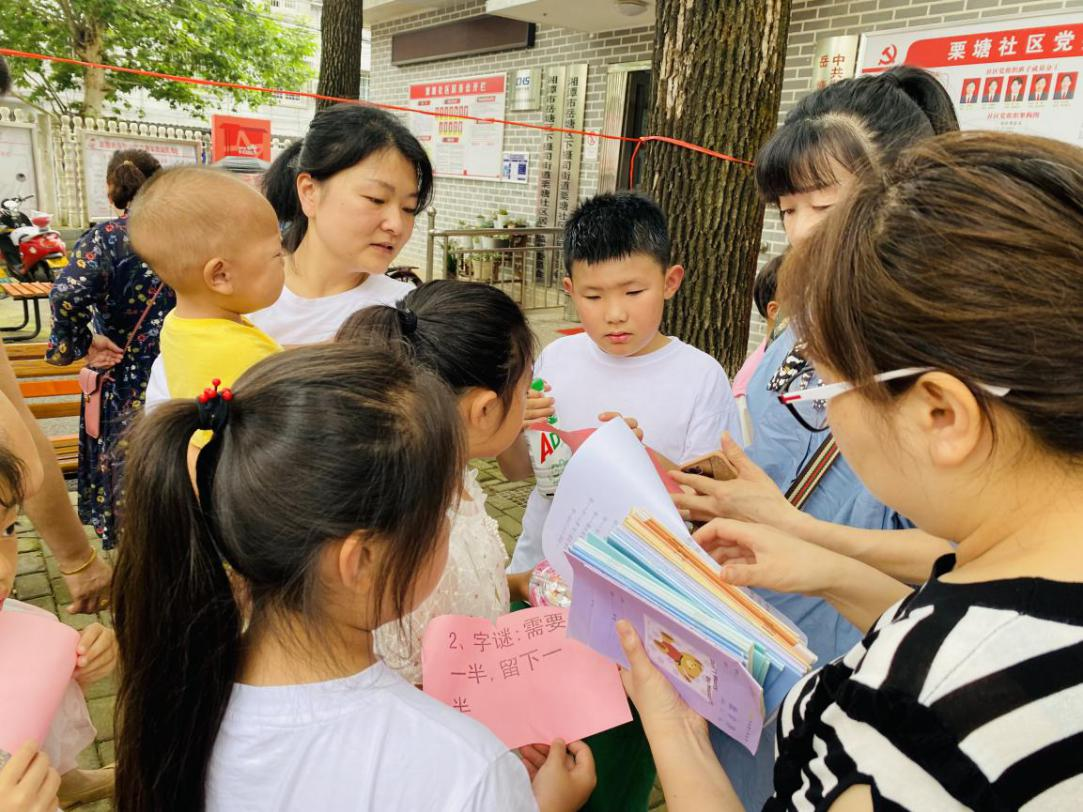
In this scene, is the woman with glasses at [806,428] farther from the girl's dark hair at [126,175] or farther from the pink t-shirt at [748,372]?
the girl's dark hair at [126,175]

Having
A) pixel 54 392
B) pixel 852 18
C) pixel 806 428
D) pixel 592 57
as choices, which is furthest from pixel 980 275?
pixel 592 57

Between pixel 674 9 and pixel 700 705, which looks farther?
pixel 674 9

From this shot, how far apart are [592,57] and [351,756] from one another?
9329 mm

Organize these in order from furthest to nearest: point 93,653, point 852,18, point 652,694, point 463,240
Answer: point 463,240
point 852,18
point 93,653
point 652,694

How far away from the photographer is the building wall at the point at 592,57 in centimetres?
566

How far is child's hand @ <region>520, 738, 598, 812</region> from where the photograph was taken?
1140 millimetres

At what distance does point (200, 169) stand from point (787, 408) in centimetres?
152

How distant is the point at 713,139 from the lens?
2.93 m

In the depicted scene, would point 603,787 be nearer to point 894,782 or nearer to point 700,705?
point 700,705

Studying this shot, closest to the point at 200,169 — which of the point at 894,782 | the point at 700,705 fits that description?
the point at 700,705

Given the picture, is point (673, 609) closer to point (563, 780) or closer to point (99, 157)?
point (563, 780)

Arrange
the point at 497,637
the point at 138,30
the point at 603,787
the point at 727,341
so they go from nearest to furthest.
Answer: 1. the point at 497,637
2. the point at 603,787
3. the point at 727,341
4. the point at 138,30

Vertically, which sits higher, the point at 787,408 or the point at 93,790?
the point at 787,408

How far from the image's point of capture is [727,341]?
3.20m
